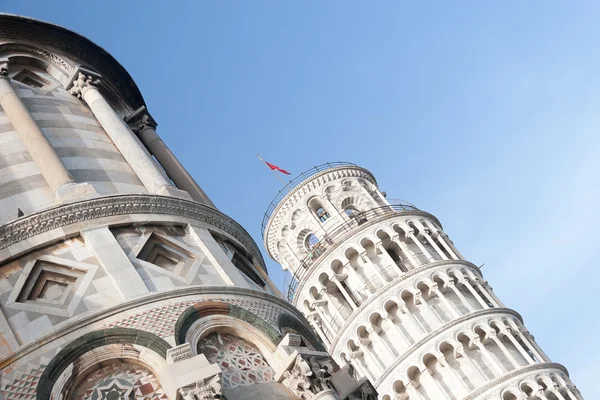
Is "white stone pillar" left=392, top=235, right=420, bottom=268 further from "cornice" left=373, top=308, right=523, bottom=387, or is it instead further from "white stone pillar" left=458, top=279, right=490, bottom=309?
"cornice" left=373, top=308, right=523, bottom=387

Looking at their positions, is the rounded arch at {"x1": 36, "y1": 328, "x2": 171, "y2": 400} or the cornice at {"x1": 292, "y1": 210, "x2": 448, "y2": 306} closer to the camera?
the rounded arch at {"x1": 36, "y1": 328, "x2": 171, "y2": 400}

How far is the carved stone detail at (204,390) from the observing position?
940 cm

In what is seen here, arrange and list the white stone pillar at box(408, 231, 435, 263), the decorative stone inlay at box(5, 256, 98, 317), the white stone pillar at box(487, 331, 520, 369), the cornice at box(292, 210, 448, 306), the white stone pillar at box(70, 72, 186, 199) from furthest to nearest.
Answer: the cornice at box(292, 210, 448, 306) → the white stone pillar at box(408, 231, 435, 263) → the white stone pillar at box(487, 331, 520, 369) → the white stone pillar at box(70, 72, 186, 199) → the decorative stone inlay at box(5, 256, 98, 317)

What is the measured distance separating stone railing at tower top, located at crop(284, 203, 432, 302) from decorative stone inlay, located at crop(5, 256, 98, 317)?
1403 inches

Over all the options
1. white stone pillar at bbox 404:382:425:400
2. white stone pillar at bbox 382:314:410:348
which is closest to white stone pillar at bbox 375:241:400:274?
white stone pillar at bbox 382:314:410:348

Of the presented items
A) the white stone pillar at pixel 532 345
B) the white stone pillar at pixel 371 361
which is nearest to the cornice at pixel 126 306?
the white stone pillar at pixel 371 361

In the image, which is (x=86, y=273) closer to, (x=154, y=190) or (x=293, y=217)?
(x=154, y=190)

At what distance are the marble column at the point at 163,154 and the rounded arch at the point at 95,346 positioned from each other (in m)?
5.29

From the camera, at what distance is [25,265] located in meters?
11.3

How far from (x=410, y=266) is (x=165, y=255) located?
34316mm

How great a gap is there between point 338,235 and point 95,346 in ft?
124

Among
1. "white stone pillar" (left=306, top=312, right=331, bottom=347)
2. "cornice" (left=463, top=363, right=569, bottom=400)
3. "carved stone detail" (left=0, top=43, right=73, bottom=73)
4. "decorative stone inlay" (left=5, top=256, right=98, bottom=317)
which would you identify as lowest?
"decorative stone inlay" (left=5, top=256, right=98, bottom=317)

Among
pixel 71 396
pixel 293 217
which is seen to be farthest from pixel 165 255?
pixel 293 217

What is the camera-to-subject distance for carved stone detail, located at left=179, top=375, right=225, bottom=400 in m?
9.40
